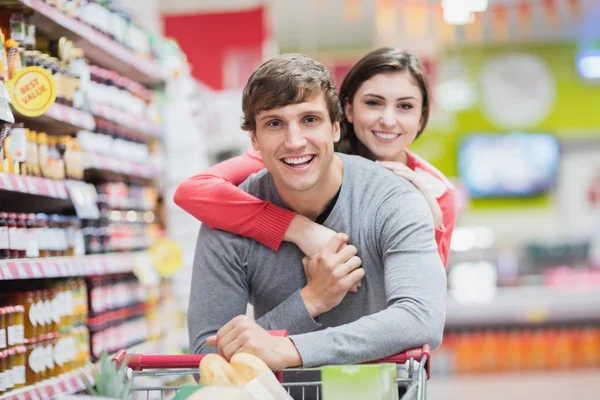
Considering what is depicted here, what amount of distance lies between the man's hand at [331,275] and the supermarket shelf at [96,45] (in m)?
1.50

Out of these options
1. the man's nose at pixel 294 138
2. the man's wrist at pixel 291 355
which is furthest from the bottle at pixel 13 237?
the man's wrist at pixel 291 355

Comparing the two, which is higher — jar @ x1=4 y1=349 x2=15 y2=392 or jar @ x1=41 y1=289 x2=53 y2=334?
jar @ x1=41 y1=289 x2=53 y2=334

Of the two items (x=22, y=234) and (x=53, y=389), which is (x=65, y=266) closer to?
(x=22, y=234)

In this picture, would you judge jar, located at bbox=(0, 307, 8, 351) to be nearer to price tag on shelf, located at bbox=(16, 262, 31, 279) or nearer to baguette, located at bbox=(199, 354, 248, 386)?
price tag on shelf, located at bbox=(16, 262, 31, 279)

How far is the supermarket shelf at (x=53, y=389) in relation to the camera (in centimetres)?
274

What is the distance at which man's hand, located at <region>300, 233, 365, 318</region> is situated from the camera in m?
2.09

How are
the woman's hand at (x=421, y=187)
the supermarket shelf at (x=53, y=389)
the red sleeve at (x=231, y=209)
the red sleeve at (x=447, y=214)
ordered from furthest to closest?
the supermarket shelf at (x=53, y=389) → the red sleeve at (x=447, y=214) → the woman's hand at (x=421, y=187) → the red sleeve at (x=231, y=209)

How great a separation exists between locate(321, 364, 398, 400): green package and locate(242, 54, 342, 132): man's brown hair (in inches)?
28.0

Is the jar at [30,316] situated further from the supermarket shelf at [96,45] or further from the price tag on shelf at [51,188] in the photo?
the supermarket shelf at [96,45]

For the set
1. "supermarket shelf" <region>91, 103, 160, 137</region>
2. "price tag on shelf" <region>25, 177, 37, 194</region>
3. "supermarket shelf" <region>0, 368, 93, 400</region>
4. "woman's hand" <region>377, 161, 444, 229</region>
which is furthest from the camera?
"supermarket shelf" <region>91, 103, 160, 137</region>

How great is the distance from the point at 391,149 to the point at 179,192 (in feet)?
2.38

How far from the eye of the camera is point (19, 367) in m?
2.80

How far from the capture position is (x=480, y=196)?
12.0 m

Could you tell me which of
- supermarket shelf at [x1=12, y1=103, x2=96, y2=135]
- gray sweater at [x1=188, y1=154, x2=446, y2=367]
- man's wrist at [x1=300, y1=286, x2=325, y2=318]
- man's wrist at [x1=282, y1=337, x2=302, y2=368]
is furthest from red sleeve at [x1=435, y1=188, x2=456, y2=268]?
supermarket shelf at [x1=12, y1=103, x2=96, y2=135]
